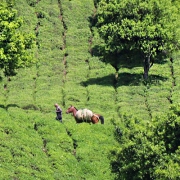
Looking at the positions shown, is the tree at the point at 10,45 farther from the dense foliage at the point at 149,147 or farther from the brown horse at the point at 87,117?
the dense foliage at the point at 149,147

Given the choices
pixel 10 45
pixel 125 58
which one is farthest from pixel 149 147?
pixel 125 58

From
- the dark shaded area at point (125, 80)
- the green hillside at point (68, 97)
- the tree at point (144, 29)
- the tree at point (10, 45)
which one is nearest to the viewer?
the green hillside at point (68, 97)

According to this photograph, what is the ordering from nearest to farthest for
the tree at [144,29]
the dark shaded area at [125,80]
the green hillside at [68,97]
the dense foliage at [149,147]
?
the dense foliage at [149,147] → the green hillside at [68,97] → the dark shaded area at [125,80] → the tree at [144,29]

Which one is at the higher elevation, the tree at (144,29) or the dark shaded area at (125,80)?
the tree at (144,29)

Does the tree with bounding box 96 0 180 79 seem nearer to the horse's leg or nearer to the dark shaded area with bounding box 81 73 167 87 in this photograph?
the dark shaded area with bounding box 81 73 167 87

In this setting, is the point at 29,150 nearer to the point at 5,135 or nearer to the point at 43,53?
the point at 5,135

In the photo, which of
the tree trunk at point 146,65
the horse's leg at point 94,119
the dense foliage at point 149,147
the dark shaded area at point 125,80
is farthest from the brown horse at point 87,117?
the tree trunk at point 146,65

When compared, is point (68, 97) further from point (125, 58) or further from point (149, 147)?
point (149, 147)

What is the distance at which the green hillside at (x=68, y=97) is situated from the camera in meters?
42.0

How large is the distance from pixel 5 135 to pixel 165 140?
12053 mm

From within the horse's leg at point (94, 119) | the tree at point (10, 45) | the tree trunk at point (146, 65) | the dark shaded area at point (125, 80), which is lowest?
the horse's leg at point (94, 119)

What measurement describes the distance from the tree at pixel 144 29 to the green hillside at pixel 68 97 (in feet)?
10.4

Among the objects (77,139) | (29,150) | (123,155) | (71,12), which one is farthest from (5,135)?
(71,12)

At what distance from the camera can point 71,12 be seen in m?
94.3
